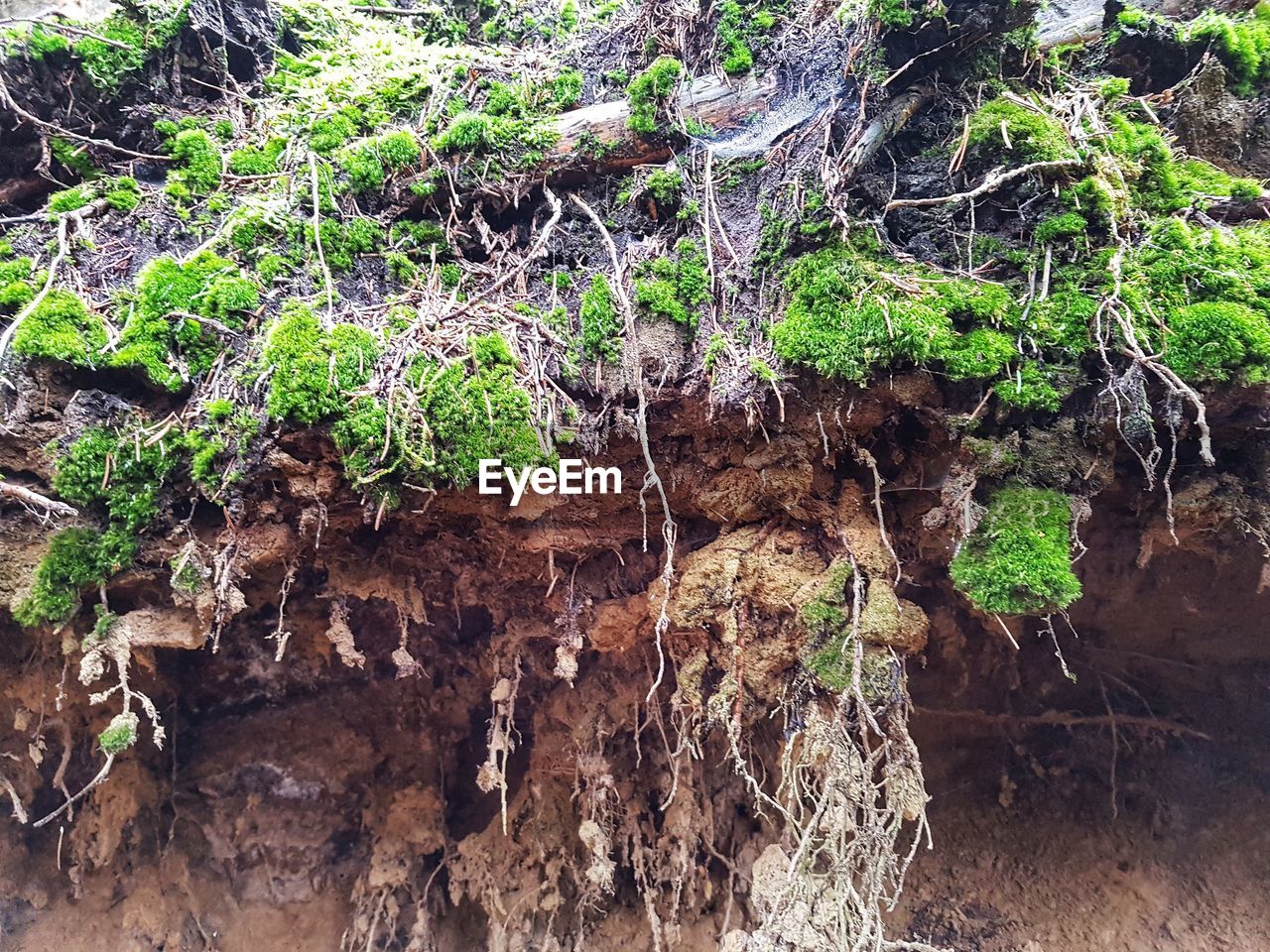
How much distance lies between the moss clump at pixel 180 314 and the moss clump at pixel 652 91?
161 centimetres

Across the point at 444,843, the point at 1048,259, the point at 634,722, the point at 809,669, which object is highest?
the point at 1048,259

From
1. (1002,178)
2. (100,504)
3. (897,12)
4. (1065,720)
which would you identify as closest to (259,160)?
(100,504)

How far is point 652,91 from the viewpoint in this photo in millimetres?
2520

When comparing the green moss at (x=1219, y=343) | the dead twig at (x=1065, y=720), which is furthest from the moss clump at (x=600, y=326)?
the dead twig at (x=1065, y=720)

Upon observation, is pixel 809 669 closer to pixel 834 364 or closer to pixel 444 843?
pixel 834 364

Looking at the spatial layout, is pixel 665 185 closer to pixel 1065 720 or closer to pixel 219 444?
pixel 219 444

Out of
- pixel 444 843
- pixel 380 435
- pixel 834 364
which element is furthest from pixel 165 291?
pixel 444 843

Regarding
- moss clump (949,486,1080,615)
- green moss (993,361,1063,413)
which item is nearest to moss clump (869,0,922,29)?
green moss (993,361,1063,413)

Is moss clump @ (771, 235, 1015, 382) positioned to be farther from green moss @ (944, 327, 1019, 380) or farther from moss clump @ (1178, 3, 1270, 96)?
moss clump @ (1178, 3, 1270, 96)

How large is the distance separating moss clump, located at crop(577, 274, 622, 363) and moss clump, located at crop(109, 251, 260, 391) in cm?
119

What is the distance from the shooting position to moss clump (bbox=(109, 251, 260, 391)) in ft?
7.03

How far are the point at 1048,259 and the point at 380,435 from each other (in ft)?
7.53

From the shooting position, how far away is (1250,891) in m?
3.34

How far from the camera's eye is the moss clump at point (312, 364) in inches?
81.6
